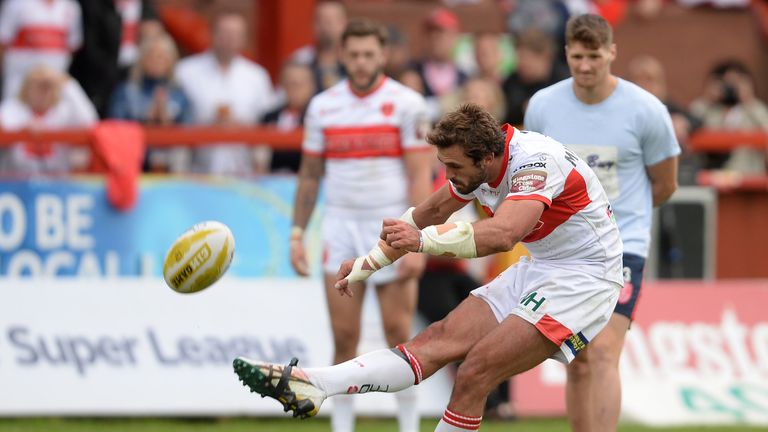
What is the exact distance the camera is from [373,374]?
6848 millimetres

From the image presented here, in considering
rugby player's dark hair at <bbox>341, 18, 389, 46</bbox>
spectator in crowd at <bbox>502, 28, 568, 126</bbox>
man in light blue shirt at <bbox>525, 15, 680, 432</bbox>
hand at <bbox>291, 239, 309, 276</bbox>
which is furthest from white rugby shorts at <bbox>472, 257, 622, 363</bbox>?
spectator in crowd at <bbox>502, 28, 568, 126</bbox>

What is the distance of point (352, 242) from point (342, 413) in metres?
1.09

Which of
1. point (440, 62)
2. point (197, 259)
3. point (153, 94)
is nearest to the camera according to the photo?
point (197, 259)

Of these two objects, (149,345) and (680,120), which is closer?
(149,345)

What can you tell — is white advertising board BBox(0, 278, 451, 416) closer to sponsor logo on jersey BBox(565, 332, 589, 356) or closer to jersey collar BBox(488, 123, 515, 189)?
sponsor logo on jersey BBox(565, 332, 589, 356)

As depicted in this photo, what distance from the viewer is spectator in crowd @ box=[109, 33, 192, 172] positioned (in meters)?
12.7

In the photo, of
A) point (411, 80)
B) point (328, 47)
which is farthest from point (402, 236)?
point (328, 47)

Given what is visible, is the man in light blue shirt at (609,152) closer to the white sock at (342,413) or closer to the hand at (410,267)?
the hand at (410,267)

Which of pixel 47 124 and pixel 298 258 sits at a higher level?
pixel 47 124

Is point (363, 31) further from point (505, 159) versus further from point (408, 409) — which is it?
point (505, 159)

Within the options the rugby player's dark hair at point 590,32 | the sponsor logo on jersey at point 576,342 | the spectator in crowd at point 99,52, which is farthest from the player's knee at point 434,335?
→ the spectator in crowd at point 99,52

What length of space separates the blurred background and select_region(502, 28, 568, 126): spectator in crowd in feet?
0.07

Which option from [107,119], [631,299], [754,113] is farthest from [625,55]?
[631,299]

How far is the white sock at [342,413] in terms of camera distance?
29.4ft
